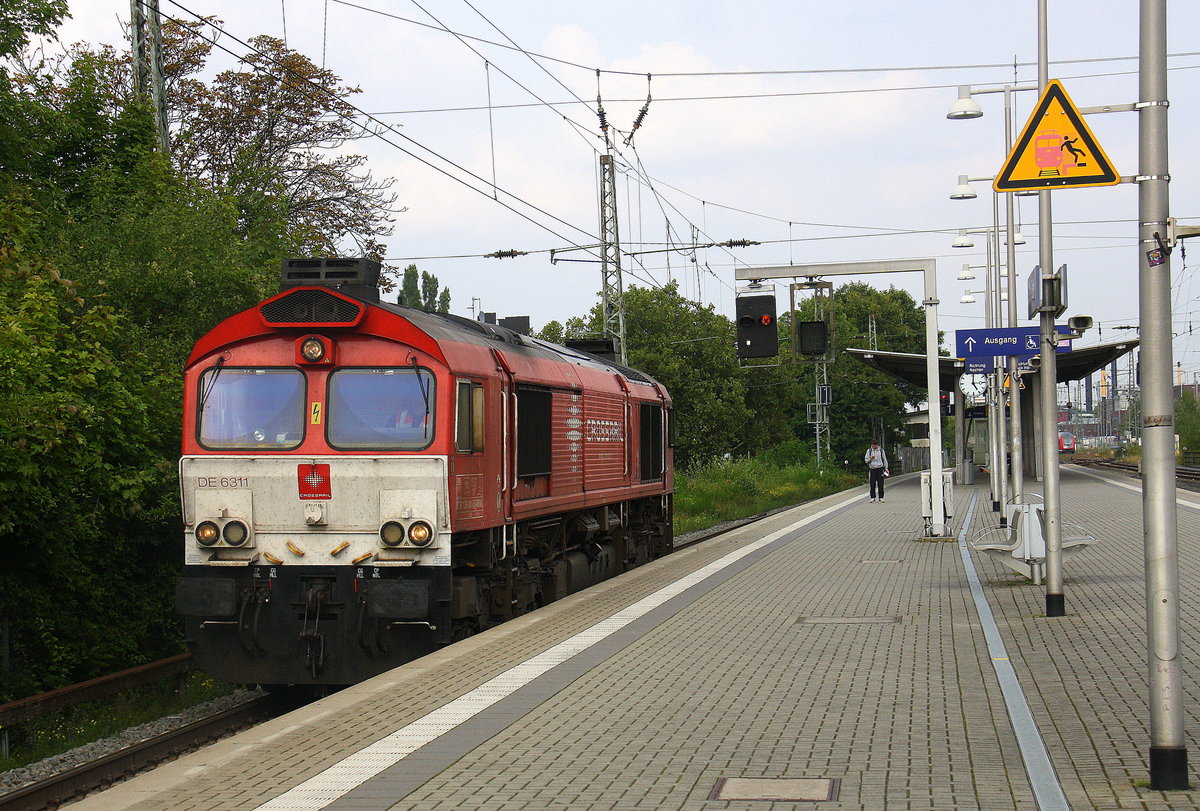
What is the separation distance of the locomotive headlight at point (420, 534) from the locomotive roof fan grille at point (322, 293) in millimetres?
1808

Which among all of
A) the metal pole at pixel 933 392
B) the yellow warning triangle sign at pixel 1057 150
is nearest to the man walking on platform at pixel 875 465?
the metal pole at pixel 933 392

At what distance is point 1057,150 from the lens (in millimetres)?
7543

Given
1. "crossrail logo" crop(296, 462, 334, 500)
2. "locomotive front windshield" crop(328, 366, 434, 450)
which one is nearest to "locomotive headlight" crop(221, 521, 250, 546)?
"crossrail logo" crop(296, 462, 334, 500)

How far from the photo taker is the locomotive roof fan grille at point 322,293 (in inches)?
439

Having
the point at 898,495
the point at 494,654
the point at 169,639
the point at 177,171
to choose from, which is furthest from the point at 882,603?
the point at 898,495

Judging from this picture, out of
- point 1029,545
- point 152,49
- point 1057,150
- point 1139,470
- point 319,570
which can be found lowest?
point 1139,470

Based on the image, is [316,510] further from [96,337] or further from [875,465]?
[875,465]

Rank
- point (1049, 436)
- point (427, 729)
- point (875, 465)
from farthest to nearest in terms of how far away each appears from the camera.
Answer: point (875, 465), point (1049, 436), point (427, 729)

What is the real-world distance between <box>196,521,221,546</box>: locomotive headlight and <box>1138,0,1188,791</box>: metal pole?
24.2 ft

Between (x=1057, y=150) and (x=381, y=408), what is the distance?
19.2 feet

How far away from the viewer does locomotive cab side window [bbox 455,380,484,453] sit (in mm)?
11094

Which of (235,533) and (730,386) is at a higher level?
(730,386)

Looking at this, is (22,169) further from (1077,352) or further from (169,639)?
(1077,352)

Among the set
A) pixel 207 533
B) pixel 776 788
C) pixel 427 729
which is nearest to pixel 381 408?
pixel 207 533
